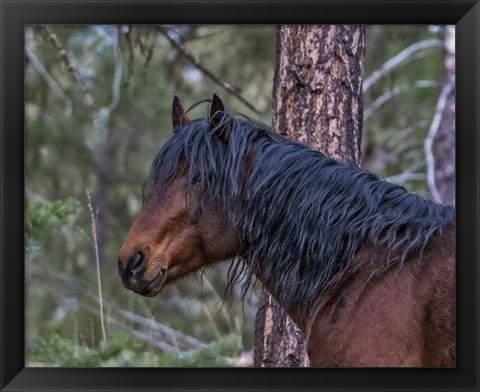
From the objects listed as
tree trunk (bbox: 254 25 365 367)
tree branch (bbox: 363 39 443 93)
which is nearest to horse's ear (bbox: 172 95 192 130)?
tree trunk (bbox: 254 25 365 367)

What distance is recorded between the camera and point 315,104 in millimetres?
4207

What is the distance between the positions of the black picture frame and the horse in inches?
16.7

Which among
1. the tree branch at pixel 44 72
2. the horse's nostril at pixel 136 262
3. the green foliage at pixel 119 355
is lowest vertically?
the green foliage at pixel 119 355

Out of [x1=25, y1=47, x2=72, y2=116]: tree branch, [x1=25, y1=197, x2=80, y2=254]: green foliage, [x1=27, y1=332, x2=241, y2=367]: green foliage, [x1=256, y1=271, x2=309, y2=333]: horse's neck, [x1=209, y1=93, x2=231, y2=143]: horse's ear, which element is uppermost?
[x1=25, y1=47, x2=72, y2=116]: tree branch

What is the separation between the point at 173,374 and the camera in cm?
358

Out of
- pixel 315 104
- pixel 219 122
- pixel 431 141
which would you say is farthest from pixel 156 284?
pixel 431 141

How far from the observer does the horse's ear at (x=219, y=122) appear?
3343 mm

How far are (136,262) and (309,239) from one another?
0.69m

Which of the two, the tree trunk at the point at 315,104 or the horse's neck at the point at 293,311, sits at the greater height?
the tree trunk at the point at 315,104

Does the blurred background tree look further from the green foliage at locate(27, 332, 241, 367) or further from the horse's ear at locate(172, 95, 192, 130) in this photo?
the horse's ear at locate(172, 95, 192, 130)

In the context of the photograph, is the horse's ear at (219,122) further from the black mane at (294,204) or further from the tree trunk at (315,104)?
the tree trunk at (315,104)

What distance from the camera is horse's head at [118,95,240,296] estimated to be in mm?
3262

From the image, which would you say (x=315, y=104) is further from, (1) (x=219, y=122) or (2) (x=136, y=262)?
(2) (x=136, y=262)

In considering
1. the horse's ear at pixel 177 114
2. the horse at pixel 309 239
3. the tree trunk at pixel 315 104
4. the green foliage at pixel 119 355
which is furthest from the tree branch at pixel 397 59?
the horse at pixel 309 239
